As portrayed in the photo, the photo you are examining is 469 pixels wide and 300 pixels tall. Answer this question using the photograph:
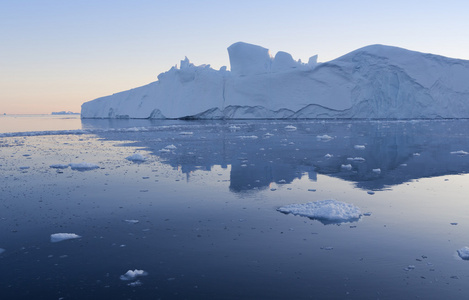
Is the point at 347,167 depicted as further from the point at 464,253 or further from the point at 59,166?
the point at 59,166

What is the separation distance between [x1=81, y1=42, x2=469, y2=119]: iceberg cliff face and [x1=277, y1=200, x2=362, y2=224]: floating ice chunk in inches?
1138

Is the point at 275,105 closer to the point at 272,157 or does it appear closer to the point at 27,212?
the point at 272,157

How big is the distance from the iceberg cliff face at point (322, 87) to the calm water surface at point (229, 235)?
2578cm

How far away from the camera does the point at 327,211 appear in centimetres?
464

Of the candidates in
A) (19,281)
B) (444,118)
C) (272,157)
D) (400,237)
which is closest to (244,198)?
(400,237)

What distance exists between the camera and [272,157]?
33.0 ft

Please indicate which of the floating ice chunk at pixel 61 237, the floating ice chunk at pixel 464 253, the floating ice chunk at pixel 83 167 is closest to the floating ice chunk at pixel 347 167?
the floating ice chunk at pixel 464 253

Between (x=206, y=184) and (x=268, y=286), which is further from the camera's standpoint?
(x=206, y=184)

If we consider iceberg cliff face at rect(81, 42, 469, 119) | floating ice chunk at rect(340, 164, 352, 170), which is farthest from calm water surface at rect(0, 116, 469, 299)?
iceberg cliff face at rect(81, 42, 469, 119)

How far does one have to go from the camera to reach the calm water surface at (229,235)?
9.37ft

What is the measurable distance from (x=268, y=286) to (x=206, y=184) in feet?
12.5

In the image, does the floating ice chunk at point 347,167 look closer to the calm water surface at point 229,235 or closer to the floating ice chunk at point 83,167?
the calm water surface at point 229,235

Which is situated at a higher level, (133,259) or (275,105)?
(275,105)

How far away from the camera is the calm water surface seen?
2.86 m
